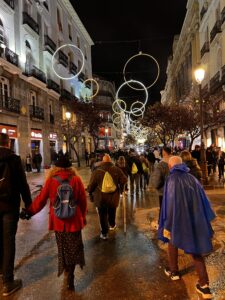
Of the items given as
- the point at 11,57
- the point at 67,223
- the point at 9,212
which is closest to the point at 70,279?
the point at 67,223

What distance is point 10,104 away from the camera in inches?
993

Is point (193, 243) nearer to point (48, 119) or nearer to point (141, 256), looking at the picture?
point (141, 256)

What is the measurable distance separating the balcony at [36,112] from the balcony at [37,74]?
2.55m

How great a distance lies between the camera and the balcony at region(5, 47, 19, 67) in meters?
24.2

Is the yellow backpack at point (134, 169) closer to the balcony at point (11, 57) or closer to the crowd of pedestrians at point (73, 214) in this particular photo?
the crowd of pedestrians at point (73, 214)

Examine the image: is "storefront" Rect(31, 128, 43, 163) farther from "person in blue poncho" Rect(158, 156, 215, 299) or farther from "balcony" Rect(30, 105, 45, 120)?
"person in blue poncho" Rect(158, 156, 215, 299)

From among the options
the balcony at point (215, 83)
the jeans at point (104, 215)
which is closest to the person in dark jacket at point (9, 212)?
the jeans at point (104, 215)

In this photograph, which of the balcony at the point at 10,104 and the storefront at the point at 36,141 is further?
the storefront at the point at 36,141

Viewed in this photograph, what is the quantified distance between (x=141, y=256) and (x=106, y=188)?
1.48m

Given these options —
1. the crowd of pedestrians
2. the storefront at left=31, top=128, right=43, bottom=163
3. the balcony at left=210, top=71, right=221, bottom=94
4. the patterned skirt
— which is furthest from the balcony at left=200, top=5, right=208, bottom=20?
the patterned skirt

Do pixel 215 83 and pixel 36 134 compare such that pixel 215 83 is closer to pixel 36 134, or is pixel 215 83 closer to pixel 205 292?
pixel 36 134

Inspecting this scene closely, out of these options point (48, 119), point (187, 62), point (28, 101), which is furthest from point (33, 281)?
point (187, 62)

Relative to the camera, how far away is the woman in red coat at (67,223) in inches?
171

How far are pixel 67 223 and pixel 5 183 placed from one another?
3.11 ft
